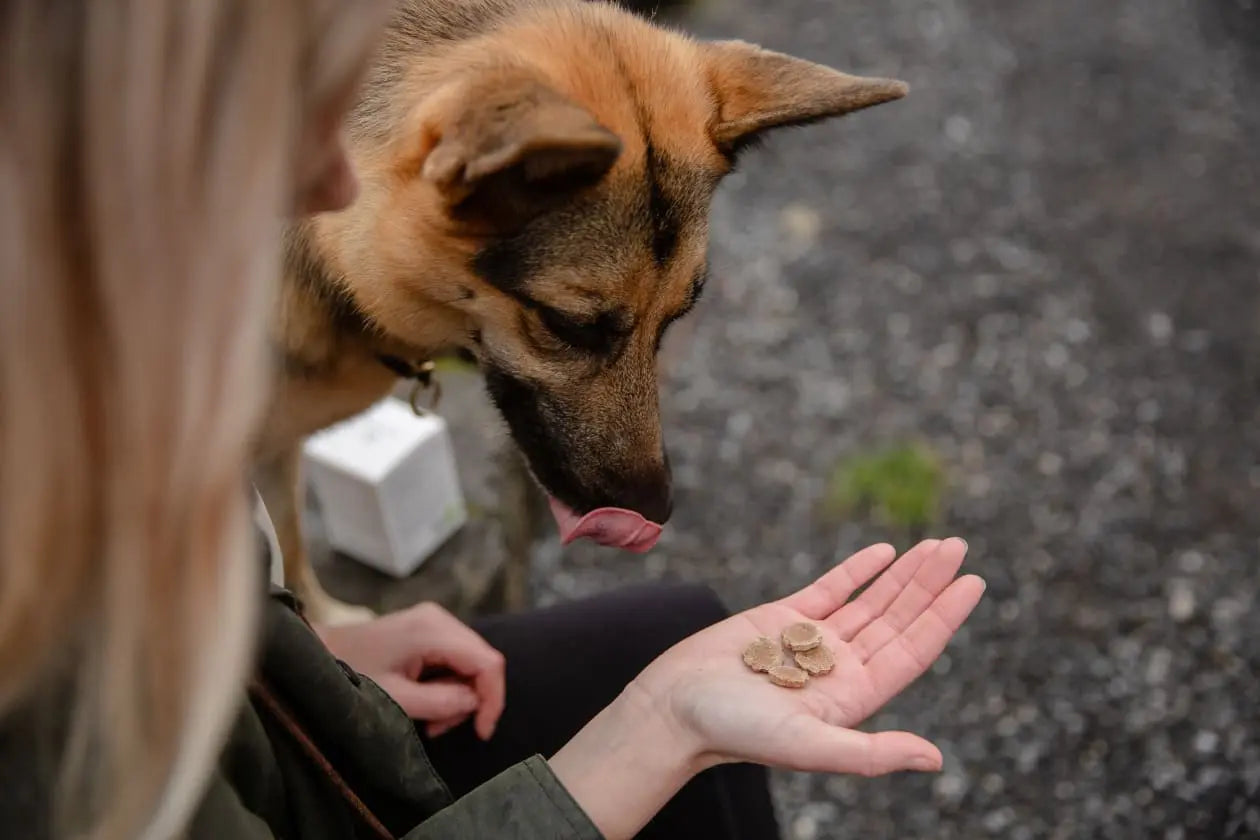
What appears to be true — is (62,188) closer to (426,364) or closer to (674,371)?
(426,364)

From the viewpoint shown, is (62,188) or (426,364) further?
(426,364)

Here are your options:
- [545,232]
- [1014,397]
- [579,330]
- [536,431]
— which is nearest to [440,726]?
[536,431]

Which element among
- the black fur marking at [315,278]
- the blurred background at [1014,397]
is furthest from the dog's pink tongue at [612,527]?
the blurred background at [1014,397]

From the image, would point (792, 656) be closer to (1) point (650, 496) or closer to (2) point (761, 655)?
(2) point (761, 655)

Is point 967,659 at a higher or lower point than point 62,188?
lower

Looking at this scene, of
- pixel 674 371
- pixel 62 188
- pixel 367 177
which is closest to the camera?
pixel 62 188

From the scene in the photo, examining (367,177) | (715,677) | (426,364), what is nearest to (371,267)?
(367,177)

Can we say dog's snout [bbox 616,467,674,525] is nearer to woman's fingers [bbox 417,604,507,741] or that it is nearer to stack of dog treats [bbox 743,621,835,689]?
woman's fingers [bbox 417,604,507,741]
